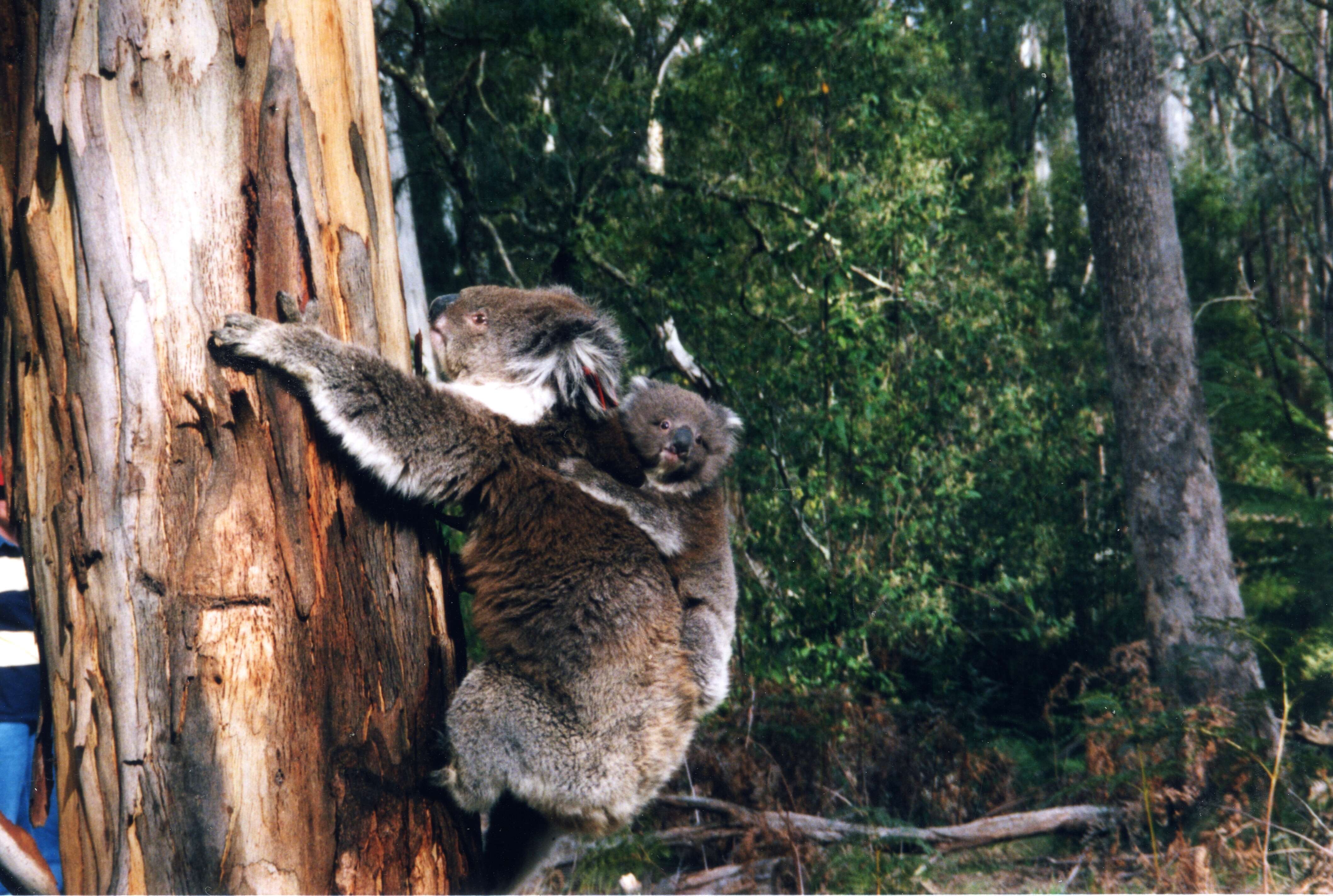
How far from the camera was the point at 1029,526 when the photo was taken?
834cm

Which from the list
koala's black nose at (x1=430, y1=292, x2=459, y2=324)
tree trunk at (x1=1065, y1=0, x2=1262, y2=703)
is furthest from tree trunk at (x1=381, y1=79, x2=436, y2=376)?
tree trunk at (x1=1065, y1=0, x2=1262, y2=703)

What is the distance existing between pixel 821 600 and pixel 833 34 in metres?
3.48

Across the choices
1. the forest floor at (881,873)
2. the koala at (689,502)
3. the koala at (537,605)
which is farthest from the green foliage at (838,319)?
the koala at (537,605)

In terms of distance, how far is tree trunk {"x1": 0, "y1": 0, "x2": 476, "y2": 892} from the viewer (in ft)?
4.69

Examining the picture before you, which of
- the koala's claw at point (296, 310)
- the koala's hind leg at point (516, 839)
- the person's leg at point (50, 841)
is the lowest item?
the koala's hind leg at point (516, 839)

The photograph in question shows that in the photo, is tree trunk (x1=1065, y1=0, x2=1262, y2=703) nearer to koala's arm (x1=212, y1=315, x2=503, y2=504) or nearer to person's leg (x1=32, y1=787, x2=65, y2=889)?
koala's arm (x1=212, y1=315, x2=503, y2=504)

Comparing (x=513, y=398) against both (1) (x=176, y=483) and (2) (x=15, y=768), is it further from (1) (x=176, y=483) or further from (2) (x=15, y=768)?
(2) (x=15, y=768)

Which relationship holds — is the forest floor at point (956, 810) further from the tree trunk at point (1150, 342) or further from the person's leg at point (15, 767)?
the person's leg at point (15, 767)

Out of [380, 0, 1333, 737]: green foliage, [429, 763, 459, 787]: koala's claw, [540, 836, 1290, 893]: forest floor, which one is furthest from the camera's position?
[380, 0, 1333, 737]: green foliage

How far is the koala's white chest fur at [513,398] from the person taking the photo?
2.38 metres

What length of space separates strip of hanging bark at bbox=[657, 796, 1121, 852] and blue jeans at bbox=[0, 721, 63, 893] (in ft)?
9.62

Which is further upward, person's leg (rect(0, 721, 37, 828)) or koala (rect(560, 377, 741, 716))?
koala (rect(560, 377, 741, 716))

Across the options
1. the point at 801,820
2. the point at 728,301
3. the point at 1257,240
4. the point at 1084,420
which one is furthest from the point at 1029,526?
the point at 1257,240

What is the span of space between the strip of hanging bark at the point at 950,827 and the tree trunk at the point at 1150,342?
6.40 ft
